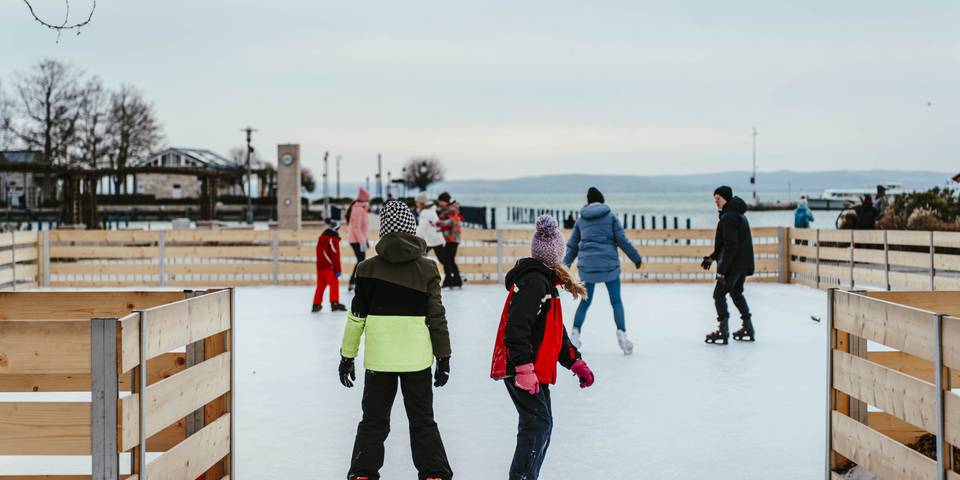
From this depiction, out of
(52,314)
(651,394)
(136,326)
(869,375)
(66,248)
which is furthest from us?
(66,248)

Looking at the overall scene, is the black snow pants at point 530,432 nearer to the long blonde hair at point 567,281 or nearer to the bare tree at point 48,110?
the long blonde hair at point 567,281

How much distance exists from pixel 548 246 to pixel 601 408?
275cm

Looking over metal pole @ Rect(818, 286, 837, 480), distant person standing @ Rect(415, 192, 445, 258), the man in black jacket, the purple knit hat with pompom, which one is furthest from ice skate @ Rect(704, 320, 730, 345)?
the purple knit hat with pompom

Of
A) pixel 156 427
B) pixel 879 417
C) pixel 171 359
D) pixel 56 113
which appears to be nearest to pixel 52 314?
pixel 171 359

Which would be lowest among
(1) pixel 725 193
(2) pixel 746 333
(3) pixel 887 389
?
(2) pixel 746 333

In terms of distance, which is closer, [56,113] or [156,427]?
[156,427]

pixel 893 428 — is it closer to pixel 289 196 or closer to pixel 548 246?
pixel 548 246

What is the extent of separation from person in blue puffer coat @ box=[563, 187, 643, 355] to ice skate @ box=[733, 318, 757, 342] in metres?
1.49

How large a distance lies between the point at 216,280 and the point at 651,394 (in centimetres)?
1255

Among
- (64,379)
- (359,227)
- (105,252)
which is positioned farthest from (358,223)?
(64,379)

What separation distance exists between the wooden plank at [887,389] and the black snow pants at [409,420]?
1.82 meters

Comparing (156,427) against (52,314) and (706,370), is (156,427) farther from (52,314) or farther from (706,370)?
(706,370)

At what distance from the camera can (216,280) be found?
62.8 feet

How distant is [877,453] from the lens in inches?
175
